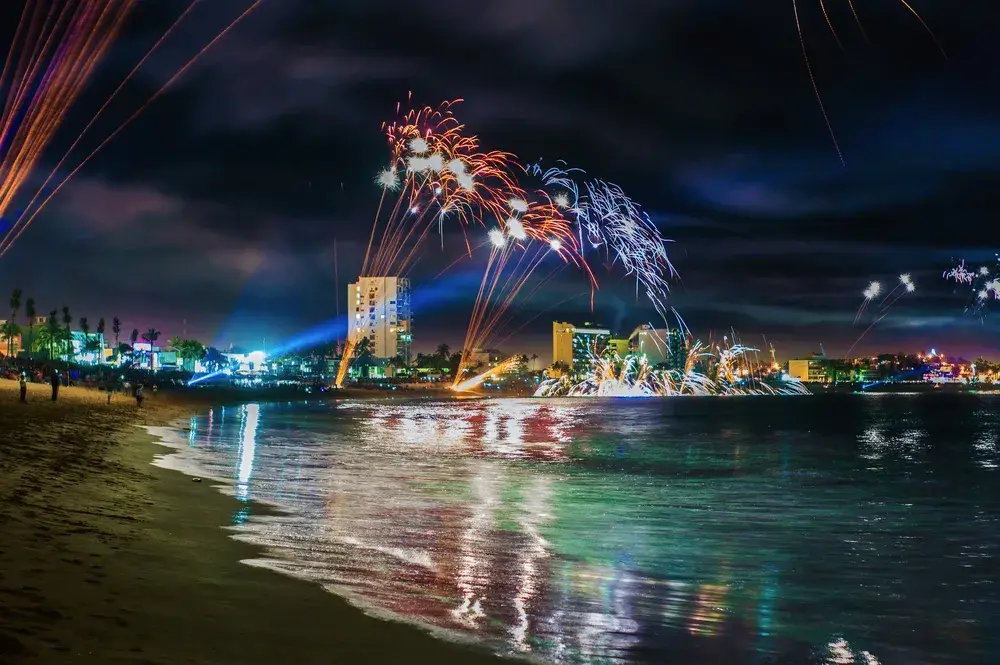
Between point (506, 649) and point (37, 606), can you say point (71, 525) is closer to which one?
point (37, 606)

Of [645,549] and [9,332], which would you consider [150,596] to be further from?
[9,332]

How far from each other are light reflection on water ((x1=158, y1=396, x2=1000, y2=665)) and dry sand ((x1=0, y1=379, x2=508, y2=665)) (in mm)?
676

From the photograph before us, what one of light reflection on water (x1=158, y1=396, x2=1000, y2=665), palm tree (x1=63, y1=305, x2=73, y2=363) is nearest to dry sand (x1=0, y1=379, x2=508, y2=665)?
light reflection on water (x1=158, y1=396, x2=1000, y2=665)

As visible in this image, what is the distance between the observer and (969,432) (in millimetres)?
59594

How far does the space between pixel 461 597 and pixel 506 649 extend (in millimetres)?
1943

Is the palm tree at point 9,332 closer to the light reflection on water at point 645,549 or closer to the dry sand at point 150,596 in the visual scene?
the light reflection on water at point 645,549

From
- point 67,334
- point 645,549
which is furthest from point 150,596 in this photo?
point 67,334

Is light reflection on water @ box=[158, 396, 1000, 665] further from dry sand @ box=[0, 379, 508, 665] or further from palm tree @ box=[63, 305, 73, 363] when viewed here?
palm tree @ box=[63, 305, 73, 363]

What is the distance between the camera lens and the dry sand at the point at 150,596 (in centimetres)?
727

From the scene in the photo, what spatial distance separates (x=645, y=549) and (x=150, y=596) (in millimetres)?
7767

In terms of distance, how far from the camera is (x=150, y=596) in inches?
350

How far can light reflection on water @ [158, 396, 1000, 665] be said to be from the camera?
9055 mm

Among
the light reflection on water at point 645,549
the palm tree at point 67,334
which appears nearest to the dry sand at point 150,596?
the light reflection on water at point 645,549

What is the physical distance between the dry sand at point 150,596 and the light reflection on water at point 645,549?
676 mm
